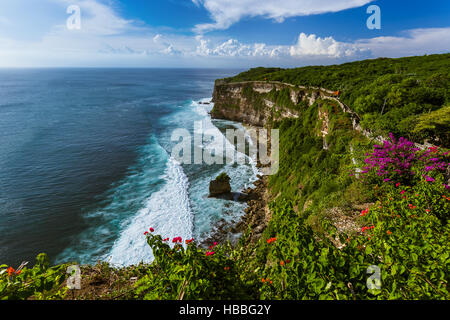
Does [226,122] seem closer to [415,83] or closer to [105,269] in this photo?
[415,83]

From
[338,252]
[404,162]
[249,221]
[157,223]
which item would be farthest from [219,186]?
[338,252]

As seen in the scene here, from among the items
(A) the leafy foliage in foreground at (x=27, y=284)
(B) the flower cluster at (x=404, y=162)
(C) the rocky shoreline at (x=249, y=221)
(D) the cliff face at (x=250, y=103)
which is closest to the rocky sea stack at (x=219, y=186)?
(C) the rocky shoreline at (x=249, y=221)

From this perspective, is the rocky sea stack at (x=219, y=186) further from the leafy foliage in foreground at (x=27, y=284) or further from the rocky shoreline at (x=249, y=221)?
the leafy foliage in foreground at (x=27, y=284)

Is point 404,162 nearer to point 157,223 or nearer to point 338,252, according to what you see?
point 338,252

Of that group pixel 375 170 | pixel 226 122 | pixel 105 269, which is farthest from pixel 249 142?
pixel 105 269

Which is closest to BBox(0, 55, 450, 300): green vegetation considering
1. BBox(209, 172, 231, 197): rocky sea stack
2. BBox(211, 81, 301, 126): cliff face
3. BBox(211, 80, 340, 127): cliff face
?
BBox(209, 172, 231, 197): rocky sea stack
